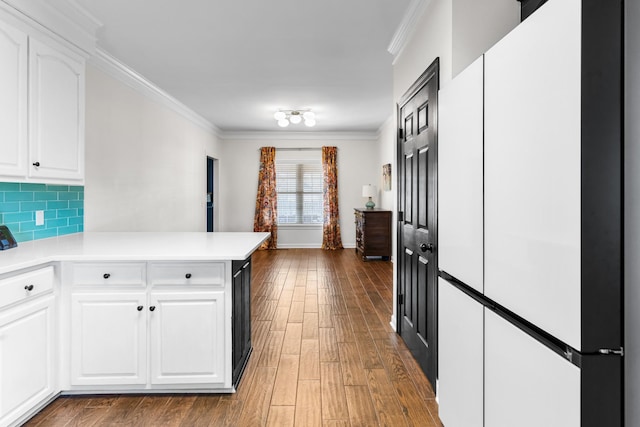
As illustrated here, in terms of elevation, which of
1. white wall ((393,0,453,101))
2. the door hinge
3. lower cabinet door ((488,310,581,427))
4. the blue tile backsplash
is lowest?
lower cabinet door ((488,310,581,427))

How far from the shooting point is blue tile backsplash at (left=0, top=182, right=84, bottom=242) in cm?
269

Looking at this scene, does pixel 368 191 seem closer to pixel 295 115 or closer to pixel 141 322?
pixel 295 115

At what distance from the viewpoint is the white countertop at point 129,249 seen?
2.18 m

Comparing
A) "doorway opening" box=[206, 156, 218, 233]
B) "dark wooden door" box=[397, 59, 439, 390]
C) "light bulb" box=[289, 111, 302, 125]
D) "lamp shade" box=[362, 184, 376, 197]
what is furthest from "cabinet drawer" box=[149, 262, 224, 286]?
"doorway opening" box=[206, 156, 218, 233]

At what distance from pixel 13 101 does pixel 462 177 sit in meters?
2.46

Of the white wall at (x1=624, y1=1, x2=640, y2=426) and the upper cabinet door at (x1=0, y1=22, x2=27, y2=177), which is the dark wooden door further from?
the upper cabinet door at (x1=0, y1=22, x2=27, y2=177)

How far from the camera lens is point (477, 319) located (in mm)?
1395

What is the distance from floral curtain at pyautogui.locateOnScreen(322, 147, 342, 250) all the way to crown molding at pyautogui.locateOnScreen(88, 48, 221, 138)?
2974 millimetres

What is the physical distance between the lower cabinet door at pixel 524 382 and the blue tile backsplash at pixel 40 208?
297 cm

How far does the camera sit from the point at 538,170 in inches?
39.5

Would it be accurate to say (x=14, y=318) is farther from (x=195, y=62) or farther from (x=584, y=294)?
(x=195, y=62)

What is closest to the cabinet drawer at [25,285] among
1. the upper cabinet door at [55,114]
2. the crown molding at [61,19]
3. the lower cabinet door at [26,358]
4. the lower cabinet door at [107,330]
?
the lower cabinet door at [26,358]

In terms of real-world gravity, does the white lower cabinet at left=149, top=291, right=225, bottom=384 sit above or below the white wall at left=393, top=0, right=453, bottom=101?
below

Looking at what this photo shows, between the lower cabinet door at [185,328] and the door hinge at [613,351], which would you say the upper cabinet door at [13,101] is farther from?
the door hinge at [613,351]
